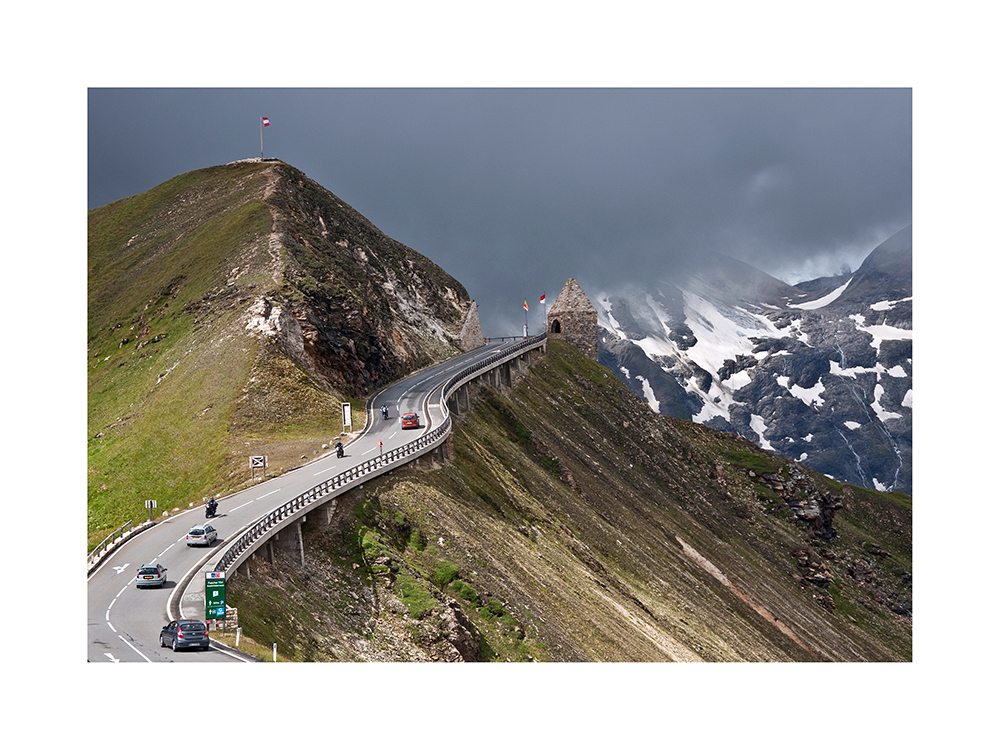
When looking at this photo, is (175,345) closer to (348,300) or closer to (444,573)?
(348,300)

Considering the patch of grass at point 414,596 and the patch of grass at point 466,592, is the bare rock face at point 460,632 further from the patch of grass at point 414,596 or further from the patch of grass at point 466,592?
the patch of grass at point 466,592

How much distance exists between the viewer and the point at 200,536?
44.3 metres

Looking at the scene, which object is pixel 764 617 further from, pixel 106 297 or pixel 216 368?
pixel 106 297

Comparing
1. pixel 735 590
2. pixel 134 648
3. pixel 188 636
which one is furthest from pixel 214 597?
pixel 735 590

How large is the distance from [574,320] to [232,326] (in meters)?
71.4

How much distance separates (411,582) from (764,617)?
172 ft

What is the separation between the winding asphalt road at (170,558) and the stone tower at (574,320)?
233 feet

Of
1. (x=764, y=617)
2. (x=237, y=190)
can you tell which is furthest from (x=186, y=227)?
(x=764, y=617)

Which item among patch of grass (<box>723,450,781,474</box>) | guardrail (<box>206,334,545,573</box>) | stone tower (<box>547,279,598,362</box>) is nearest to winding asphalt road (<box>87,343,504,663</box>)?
guardrail (<box>206,334,545,573</box>)

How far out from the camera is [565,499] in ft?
249

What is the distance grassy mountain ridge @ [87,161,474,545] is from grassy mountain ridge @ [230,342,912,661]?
588 inches

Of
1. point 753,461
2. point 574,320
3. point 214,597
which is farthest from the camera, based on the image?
point 753,461

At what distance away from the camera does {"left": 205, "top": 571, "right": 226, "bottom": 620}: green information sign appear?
3438 centimetres

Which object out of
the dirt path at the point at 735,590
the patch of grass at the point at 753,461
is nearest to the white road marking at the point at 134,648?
the dirt path at the point at 735,590
